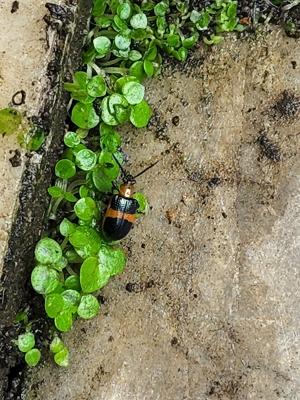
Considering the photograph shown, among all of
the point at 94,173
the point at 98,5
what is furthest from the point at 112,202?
the point at 98,5

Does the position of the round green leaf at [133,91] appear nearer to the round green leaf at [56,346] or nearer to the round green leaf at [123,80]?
the round green leaf at [123,80]

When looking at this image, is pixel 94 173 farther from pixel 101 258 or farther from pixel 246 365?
pixel 246 365

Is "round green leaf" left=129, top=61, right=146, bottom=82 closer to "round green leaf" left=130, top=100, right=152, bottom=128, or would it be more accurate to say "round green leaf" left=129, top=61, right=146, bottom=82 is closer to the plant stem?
the plant stem

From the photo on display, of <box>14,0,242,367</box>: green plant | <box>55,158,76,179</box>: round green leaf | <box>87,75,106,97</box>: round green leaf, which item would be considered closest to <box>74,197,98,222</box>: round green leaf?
<box>14,0,242,367</box>: green plant

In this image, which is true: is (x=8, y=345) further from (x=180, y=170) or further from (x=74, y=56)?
(x=74, y=56)

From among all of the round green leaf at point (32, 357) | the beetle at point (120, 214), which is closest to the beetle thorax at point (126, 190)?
the beetle at point (120, 214)

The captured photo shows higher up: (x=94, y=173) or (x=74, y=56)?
(x=74, y=56)

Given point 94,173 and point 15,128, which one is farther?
point 94,173

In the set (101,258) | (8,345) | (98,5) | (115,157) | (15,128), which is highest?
(98,5)
